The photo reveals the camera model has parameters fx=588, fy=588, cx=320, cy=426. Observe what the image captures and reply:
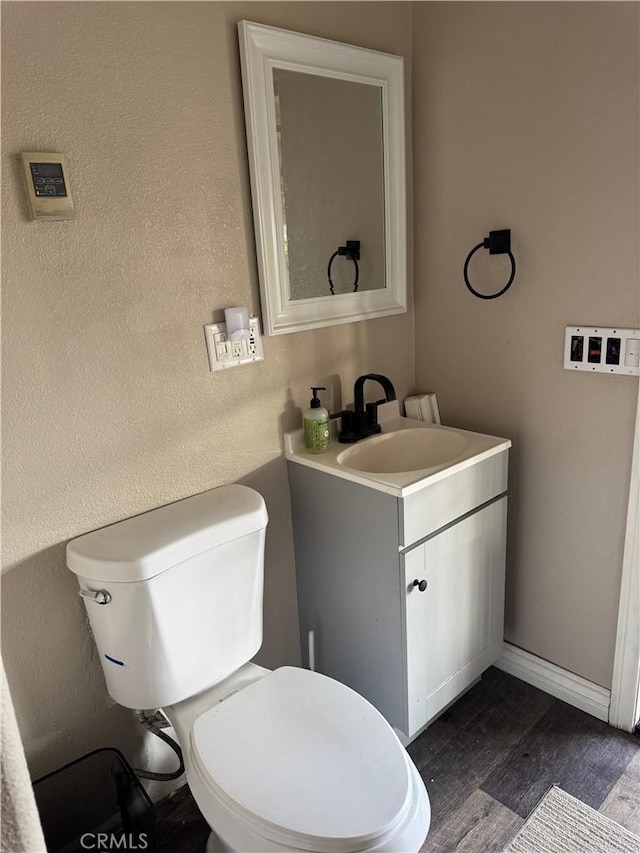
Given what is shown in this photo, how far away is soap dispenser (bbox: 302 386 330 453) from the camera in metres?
1.62

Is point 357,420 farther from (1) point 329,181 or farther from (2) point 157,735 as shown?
(2) point 157,735

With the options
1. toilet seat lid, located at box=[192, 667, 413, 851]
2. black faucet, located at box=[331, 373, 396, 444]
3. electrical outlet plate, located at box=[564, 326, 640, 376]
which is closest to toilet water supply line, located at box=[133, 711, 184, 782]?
toilet seat lid, located at box=[192, 667, 413, 851]

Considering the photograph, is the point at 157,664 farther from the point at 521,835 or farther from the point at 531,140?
the point at 531,140

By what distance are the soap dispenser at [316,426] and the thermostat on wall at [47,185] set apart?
0.76 meters

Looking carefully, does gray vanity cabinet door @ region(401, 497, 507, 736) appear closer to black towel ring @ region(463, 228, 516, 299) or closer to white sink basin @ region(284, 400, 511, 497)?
white sink basin @ region(284, 400, 511, 497)

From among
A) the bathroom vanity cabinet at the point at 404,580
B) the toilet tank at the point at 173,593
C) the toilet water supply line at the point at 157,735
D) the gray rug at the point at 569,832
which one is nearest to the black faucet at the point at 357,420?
the bathroom vanity cabinet at the point at 404,580

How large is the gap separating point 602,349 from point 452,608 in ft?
2.60

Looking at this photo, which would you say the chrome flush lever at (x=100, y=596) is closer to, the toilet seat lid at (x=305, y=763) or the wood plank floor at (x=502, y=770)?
the toilet seat lid at (x=305, y=763)

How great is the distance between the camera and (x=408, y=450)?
181 cm

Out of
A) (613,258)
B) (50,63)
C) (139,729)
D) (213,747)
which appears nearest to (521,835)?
(213,747)

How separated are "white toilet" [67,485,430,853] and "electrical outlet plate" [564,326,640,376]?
3.03ft

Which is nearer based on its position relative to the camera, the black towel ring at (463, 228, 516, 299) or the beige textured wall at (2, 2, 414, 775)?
the beige textured wall at (2, 2, 414, 775)

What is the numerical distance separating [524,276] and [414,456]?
60 centimetres
